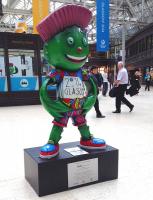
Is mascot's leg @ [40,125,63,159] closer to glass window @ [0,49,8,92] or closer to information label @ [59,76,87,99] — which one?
information label @ [59,76,87,99]

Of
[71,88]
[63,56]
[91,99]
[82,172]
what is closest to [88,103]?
[91,99]

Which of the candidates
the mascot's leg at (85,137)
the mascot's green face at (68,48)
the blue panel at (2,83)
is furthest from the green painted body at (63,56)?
the blue panel at (2,83)

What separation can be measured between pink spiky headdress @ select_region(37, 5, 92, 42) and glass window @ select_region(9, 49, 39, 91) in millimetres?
5552

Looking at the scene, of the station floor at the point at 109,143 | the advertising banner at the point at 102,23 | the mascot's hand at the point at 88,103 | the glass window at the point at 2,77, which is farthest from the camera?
the advertising banner at the point at 102,23

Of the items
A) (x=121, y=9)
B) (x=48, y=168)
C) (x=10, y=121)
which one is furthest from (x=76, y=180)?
(x=121, y=9)

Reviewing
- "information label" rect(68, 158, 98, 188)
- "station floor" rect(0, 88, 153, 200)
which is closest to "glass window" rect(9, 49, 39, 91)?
"station floor" rect(0, 88, 153, 200)

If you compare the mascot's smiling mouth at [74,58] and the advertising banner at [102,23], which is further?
the advertising banner at [102,23]

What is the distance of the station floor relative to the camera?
2008mm

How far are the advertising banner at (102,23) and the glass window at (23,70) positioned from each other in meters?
3.67

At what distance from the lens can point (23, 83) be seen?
7465mm

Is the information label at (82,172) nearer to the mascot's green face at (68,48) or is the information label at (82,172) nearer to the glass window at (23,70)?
the mascot's green face at (68,48)

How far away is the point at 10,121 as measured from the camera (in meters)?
5.02

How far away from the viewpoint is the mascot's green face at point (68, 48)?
196 centimetres

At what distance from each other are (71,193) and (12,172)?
76cm
